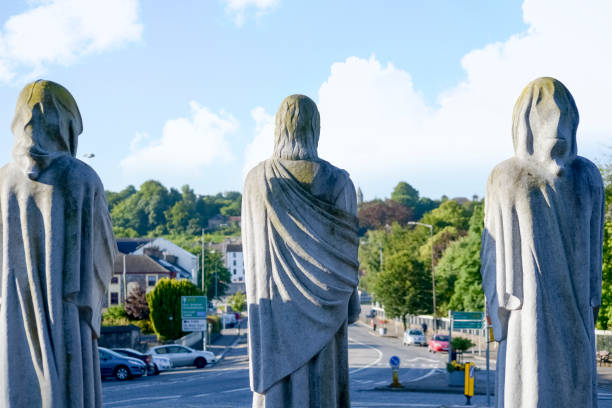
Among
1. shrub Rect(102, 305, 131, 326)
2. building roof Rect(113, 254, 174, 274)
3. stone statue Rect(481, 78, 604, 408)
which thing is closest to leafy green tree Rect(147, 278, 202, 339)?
shrub Rect(102, 305, 131, 326)

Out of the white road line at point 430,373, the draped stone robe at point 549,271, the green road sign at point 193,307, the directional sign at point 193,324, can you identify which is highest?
the draped stone robe at point 549,271

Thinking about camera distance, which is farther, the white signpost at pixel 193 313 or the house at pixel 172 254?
the house at pixel 172 254

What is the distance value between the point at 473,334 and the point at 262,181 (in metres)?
53.0

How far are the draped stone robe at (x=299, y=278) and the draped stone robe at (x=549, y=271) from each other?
1269 mm

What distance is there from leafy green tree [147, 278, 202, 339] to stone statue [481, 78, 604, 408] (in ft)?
151

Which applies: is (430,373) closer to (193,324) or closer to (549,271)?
(193,324)

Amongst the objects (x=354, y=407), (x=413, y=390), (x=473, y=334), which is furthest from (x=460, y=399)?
(x=473, y=334)

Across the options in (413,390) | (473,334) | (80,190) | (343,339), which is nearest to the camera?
(80,190)

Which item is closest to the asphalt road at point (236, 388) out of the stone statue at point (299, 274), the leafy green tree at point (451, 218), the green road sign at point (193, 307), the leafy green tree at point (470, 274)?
the green road sign at point (193, 307)

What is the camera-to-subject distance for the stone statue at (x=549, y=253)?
5953 mm

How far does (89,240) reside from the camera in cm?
594

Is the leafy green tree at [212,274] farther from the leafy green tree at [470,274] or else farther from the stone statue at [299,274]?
the stone statue at [299,274]

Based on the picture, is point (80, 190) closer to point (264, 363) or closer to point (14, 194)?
point (14, 194)

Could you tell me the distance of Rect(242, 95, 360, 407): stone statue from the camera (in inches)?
242
